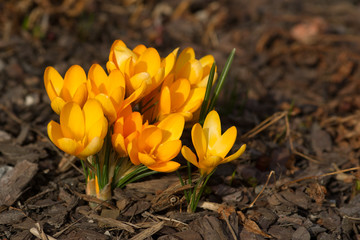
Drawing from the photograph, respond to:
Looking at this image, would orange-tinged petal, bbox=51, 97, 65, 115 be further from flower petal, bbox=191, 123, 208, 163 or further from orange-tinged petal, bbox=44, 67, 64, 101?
flower petal, bbox=191, 123, 208, 163

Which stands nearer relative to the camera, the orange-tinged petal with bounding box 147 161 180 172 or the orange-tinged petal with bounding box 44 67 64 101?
the orange-tinged petal with bounding box 147 161 180 172

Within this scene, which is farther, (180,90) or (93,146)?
(180,90)

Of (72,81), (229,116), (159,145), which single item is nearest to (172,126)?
(159,145)

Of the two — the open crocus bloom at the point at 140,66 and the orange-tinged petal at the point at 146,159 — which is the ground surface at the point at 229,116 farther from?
the open crocus bloom at the point at 140,66

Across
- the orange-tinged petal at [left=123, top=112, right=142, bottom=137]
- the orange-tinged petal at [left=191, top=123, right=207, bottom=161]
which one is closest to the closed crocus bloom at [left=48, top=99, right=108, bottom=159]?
the orange-tinged petal at [left=123, top=112, right=142, bottom=137]

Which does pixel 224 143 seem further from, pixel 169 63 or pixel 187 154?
pixel 169 63

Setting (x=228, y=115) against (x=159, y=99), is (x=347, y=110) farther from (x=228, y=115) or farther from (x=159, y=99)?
(x=159, y=99)
